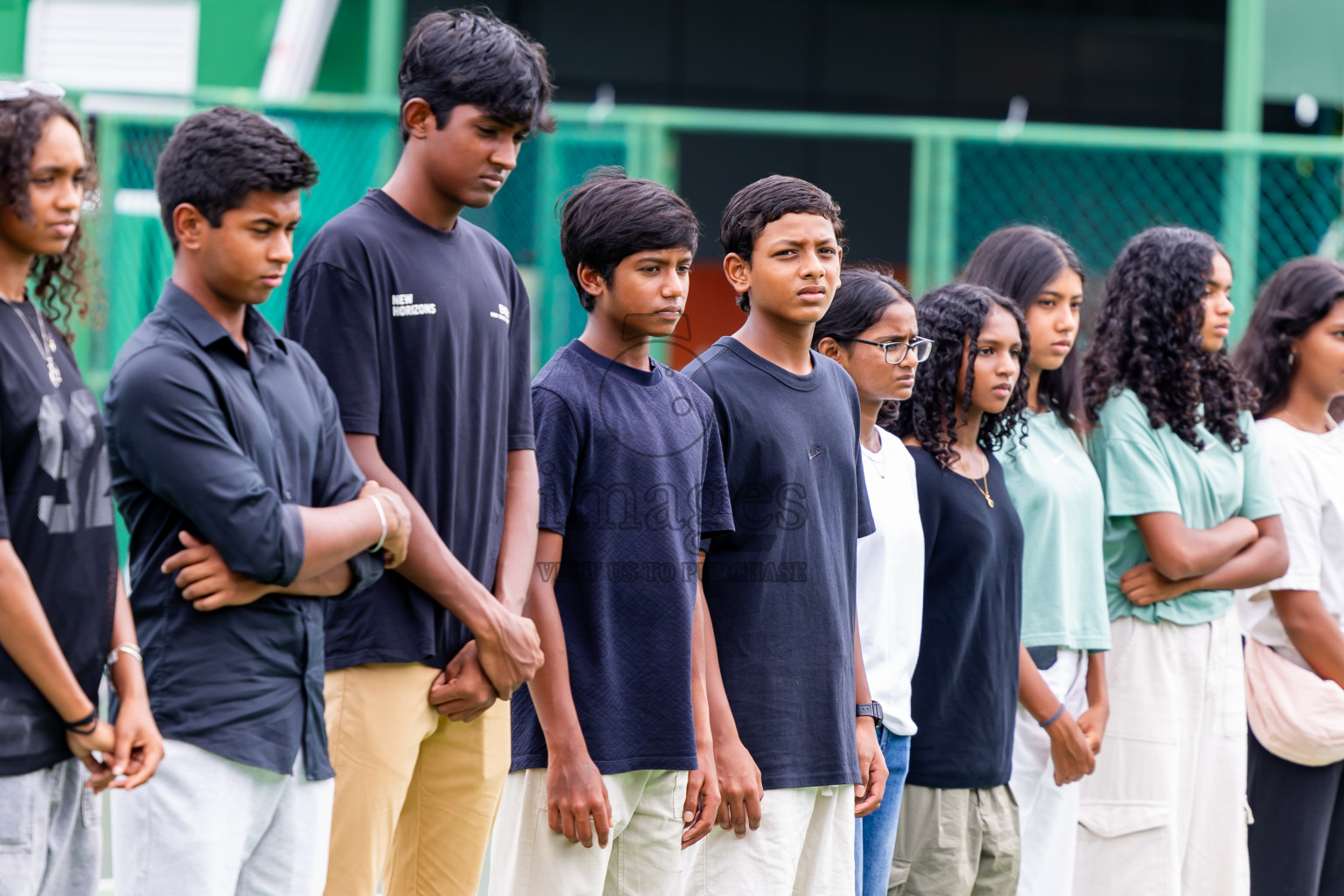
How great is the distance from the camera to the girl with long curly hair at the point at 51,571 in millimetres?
2092

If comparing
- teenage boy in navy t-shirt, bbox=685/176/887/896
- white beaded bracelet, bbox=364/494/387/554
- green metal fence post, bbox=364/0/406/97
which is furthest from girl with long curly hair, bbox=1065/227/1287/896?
green metal fence post, bbox=364/0/406/97

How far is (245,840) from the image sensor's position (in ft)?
7.48

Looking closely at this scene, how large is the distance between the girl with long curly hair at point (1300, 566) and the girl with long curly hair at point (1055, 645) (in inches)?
28.5

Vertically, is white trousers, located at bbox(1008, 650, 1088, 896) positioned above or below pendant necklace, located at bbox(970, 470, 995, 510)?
below

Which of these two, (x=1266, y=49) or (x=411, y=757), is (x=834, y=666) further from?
(x=1266, y=49)

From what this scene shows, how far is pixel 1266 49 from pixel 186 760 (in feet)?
28.6

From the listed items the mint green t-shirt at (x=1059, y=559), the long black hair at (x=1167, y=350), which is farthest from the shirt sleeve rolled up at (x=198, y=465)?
the long black hair at (x=1167, y=350)

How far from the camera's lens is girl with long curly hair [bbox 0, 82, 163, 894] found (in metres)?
2.09

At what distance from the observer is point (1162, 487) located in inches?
150

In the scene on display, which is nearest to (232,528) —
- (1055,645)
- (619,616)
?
(619,616)

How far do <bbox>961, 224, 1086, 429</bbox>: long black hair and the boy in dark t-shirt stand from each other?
4.25 ft

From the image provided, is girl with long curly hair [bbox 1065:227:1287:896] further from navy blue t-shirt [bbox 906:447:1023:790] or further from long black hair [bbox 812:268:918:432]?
long black hair [bbox 812:268:918:432]

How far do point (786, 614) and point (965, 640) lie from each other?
568mm

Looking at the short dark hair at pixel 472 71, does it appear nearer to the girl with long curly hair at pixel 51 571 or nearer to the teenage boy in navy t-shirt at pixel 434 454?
the teenage boy in navy t-shirt at pixel 434 454
